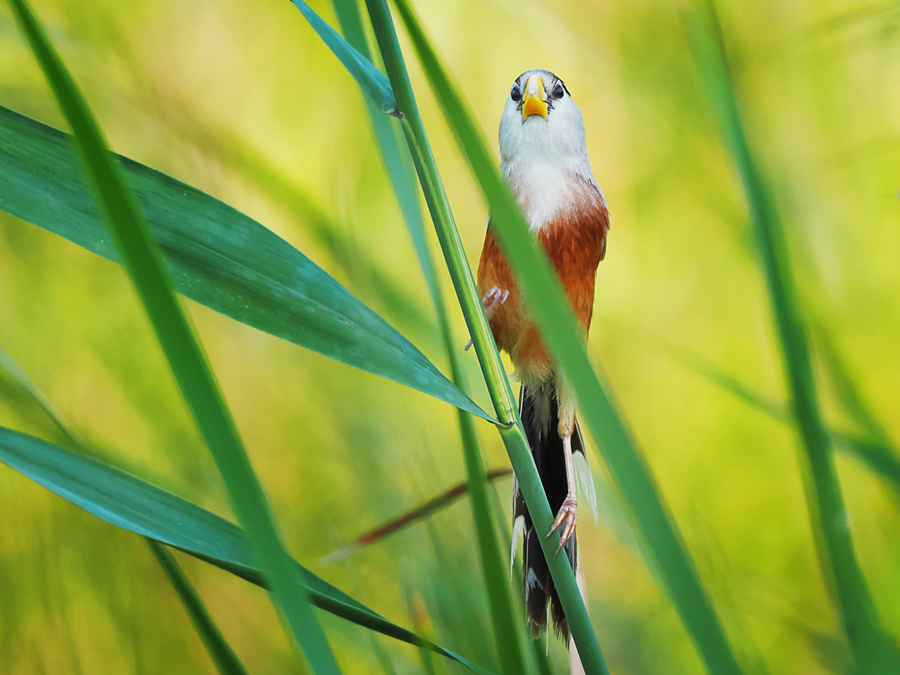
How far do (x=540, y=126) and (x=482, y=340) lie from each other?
0.65ft

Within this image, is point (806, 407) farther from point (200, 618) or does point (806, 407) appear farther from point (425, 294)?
point (425, 294)

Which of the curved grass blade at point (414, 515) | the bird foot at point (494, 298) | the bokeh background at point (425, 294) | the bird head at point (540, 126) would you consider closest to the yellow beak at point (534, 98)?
the bird head at point (540, 126)

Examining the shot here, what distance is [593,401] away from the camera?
13 centimetres

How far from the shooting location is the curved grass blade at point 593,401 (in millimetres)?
126

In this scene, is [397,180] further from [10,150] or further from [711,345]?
[711,345]

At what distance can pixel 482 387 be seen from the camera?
44 cm

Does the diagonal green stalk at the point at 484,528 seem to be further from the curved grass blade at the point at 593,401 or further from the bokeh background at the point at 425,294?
the bokeh background at the point at 425,294

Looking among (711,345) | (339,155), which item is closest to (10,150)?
(339,155)

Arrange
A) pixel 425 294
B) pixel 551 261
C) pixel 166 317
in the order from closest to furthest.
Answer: pixel 166 317
pixel 551 261
pixel 425 294

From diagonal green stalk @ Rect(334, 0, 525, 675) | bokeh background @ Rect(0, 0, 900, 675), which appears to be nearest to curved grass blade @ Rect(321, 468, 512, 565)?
diagonal green stalk @ Rect(334, 0, 525, 675)

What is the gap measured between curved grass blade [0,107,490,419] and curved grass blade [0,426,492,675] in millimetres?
64

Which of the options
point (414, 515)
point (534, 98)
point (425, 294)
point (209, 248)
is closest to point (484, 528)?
point (414, 515)

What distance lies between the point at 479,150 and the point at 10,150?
0.42 feet

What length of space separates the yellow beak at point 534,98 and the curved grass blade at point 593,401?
0.68ft
